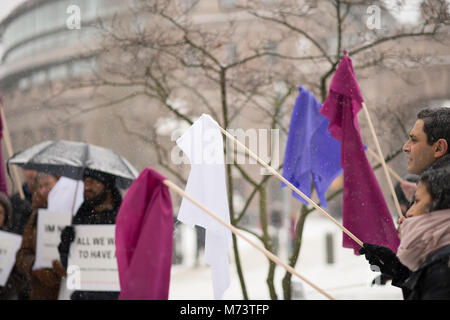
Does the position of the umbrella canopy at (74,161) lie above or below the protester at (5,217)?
above

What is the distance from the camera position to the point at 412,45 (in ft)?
19.2

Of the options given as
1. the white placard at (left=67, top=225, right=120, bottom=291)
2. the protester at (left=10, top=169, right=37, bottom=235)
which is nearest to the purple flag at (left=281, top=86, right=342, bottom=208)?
the white placard at (left=67, top=225, right=120, bottom=291)

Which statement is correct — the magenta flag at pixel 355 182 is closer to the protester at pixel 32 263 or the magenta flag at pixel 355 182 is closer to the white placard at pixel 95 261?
the white placard at pixel 95 261

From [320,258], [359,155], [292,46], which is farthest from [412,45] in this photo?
[320,258]

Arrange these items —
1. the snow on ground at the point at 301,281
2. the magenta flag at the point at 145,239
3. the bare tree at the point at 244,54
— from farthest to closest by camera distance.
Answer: the snow on ground at the point at 301,281 < the bare tree at the point at 244,54 < the magenta flag at the point at 145,239

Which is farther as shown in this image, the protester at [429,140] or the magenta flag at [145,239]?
the protester at [429,140]

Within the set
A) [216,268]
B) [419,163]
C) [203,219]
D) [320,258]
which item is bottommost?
[320,258]

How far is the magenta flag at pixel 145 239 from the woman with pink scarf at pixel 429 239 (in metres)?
1.11

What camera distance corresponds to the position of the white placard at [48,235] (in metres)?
4.69

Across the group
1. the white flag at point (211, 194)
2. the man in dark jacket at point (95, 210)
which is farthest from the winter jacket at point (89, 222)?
the white flag at point (211, 194)

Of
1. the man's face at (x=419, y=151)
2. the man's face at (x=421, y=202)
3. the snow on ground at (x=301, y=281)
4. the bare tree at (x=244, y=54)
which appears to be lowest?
the snow on ground at (x=301, y=281)

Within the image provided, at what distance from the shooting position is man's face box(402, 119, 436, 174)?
9.56 ft

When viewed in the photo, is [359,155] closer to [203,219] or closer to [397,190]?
[203,219]

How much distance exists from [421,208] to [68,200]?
3481 mm
